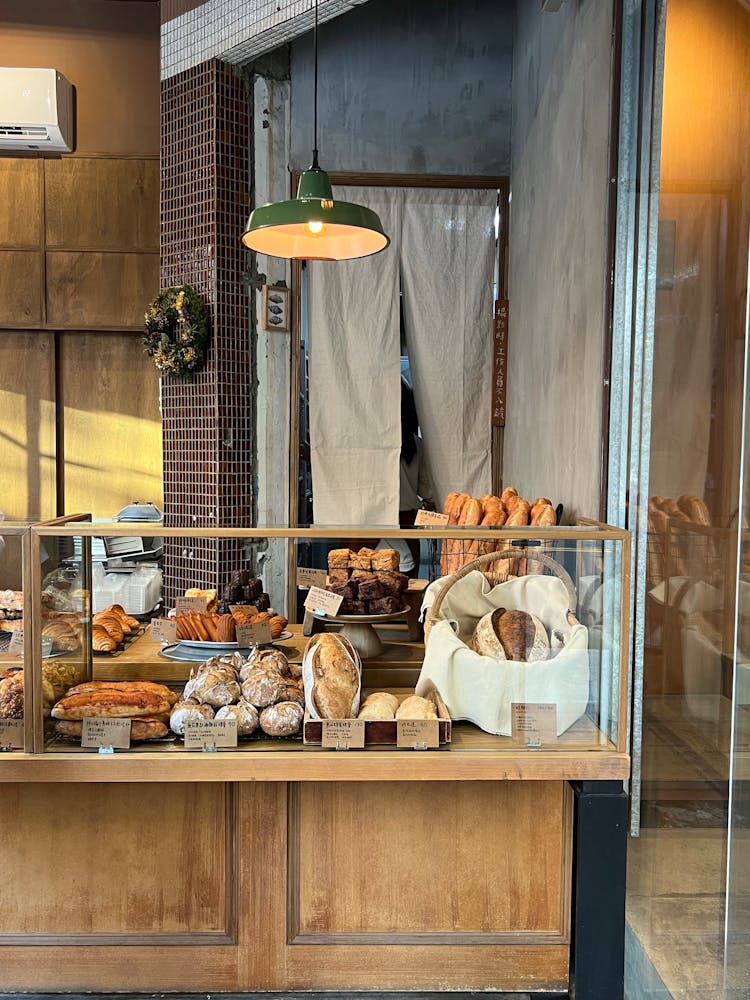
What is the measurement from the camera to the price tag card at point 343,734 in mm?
1850

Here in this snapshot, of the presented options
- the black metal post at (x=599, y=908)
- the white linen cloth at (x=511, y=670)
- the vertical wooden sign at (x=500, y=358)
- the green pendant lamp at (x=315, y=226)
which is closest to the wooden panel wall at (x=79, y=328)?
the vertical wooden sign at (x=500, y=358)

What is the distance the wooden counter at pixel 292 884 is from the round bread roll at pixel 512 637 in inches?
7.8

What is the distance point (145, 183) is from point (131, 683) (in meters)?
3.52

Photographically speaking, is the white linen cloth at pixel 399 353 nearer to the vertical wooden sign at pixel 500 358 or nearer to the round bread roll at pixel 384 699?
the vertical wooden sign at pixel 500 358

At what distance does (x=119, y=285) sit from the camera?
4.75 metres

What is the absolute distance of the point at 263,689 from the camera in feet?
6.32

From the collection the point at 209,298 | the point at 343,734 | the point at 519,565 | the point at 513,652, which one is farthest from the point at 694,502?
the point at 209,298

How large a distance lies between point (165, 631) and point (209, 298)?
246cm

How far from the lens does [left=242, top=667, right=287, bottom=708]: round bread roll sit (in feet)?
6.31

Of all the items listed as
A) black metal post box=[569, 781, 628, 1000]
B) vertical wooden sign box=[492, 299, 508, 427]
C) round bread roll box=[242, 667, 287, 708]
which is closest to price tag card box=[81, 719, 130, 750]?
round bread roll box=[242, 667, 287, 708]

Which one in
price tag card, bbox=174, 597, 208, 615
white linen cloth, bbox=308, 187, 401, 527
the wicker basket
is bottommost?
price tag card, bbox=174, 597, 208, 615

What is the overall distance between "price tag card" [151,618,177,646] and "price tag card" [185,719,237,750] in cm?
47

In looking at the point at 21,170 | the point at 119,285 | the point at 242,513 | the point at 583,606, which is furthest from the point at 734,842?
the point at 21,170

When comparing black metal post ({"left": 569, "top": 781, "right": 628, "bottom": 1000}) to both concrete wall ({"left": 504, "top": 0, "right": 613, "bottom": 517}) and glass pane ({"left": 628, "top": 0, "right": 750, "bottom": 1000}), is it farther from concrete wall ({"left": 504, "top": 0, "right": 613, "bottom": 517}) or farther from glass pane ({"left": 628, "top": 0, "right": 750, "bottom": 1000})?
concrete wall ({"left": 504, "top": 0, "right": 613, "bottom": 517})
